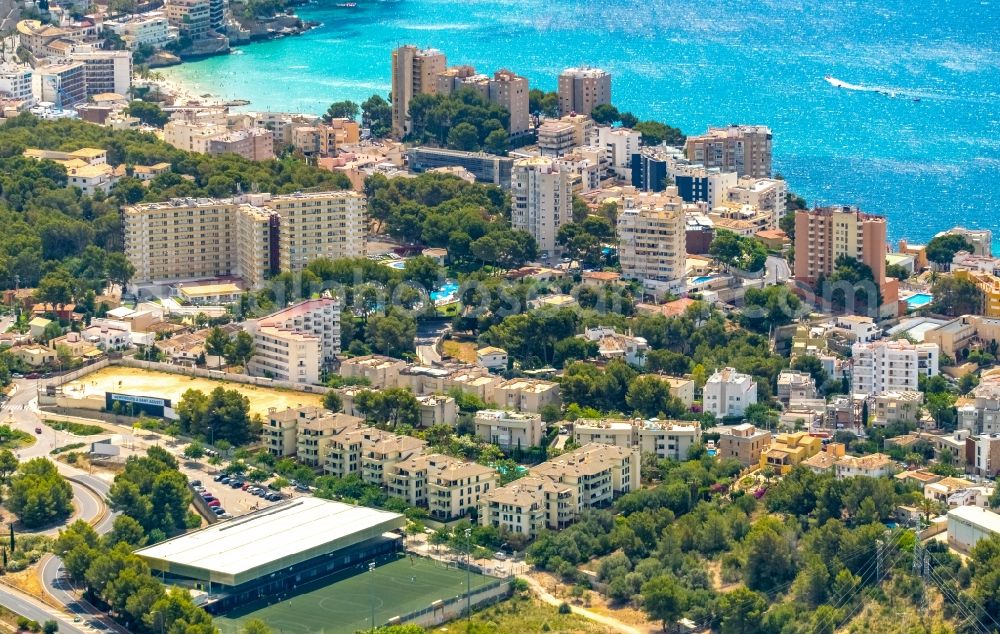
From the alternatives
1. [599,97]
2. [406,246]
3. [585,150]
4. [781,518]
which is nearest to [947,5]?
[599,97]

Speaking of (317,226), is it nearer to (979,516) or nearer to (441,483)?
(441,483)

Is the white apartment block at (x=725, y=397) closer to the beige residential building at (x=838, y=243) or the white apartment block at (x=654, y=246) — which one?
the beige residential building at (x=838, y=243)

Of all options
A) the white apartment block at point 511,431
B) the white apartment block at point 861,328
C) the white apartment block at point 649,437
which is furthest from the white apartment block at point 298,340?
the white apartment block at point 861,328

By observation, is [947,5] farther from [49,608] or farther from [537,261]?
[49,608]

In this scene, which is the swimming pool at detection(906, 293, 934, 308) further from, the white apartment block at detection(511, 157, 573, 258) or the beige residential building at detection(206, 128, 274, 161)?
the beige residential building at detection(206, 128, 274, 161)

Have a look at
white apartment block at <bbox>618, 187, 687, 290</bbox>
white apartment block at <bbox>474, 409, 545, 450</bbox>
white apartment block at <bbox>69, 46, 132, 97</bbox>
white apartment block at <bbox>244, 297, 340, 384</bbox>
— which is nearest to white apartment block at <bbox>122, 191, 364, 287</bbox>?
white apartment block at <bbox>244, 297, 340, 384</bbox>

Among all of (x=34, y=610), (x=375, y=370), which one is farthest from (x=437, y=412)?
(x=34, y=610)

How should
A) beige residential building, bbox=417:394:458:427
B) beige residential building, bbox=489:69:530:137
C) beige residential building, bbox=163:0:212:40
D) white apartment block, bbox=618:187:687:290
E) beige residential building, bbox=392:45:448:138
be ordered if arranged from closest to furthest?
beige residential building, bbox=417:394:458:427, white apartment block, bbox=618:187:687:290, beige residential building, bbox=489:69:530:137, beige residential building, bbox=392:45:448:138, beige residential building, bbox=163:0:212:40
